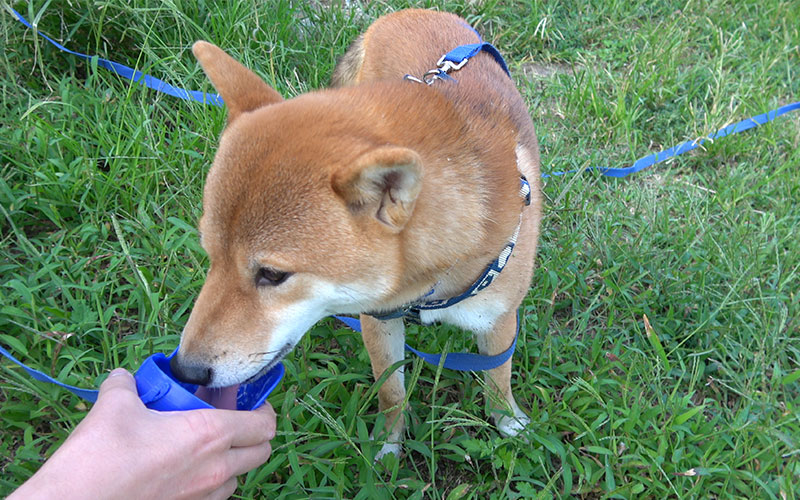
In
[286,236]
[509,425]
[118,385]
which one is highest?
[286,236]

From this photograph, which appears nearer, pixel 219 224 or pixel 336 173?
pixel 336 173

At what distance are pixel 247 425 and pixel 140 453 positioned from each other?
317 mm

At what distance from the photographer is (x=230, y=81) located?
6.37 feet

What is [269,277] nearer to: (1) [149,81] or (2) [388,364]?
(2) [388,364]

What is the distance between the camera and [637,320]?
2.87 metres

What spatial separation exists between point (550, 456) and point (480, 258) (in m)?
1.09

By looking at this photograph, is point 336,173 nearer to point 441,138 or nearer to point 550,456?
point 441,138

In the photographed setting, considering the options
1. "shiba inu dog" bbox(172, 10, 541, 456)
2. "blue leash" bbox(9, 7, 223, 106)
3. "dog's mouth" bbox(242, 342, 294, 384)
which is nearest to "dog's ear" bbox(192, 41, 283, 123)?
"shiba inu dog" bbox(172, 10, 541, 456)

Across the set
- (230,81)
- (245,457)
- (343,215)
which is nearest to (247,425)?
(245,457)

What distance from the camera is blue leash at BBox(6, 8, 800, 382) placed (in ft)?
7.45

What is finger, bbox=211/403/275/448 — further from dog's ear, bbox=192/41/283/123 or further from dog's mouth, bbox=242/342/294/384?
dog's ear, bbox=192/41/283/123

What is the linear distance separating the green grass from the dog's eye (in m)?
0.58

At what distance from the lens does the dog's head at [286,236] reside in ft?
5.19

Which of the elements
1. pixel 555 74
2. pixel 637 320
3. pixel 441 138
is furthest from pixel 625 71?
pixel 441 138
